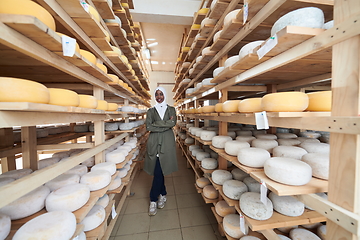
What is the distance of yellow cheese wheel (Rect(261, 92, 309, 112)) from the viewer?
803mm

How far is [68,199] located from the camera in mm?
981

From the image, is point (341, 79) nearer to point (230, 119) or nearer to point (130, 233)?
point (230, 119)

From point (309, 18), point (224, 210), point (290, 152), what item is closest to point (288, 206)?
point (290, 152)

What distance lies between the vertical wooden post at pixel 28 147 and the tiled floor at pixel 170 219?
1201 millimetres

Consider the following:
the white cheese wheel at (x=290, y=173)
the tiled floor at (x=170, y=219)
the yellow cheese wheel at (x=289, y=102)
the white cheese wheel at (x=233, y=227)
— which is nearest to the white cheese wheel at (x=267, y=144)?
the white cheese wheel at (x=290, y=173)

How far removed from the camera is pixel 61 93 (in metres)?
0.86

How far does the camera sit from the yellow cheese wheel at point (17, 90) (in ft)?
1.91

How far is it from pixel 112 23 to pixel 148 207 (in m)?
2.61

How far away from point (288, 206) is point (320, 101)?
763mm

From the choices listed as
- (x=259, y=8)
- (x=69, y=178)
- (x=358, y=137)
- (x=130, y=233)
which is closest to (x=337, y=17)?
(x=358, y=137)

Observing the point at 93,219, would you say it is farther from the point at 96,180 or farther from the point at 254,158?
the point at 254,158

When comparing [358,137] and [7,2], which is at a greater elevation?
[7,2]

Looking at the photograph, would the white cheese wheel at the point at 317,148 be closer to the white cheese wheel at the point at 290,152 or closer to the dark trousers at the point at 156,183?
the white cheese wheel at the point at 290,152

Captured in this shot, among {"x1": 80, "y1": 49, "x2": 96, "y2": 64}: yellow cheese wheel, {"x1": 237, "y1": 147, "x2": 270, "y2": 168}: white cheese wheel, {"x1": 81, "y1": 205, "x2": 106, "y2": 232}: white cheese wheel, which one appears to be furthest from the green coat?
{"x1": 237, "y1": 147, "x2": 270, "y2": 168}: white cheese wheel
